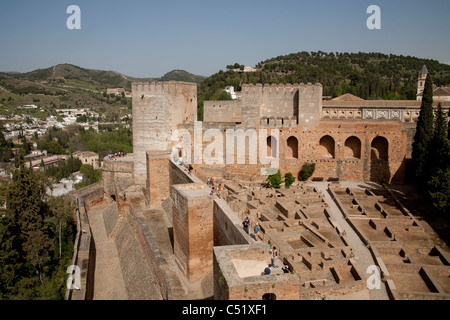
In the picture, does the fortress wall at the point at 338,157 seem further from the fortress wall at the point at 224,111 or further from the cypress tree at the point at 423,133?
the fortress wall at the point at 224,111

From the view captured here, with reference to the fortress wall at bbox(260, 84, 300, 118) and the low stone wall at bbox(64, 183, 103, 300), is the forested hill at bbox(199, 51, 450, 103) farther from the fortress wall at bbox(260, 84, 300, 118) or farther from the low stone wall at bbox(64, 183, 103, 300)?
the low stone wall at bbox(64, 183, 103, 300)

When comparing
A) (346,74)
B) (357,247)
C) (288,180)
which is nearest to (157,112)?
(288,180)

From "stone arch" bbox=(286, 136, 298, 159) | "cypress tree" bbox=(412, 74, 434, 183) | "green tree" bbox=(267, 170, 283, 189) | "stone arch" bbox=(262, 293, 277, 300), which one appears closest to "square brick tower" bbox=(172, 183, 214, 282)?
"stone arch" bbox=(262, 293, 277, 300)

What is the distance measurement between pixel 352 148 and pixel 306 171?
3838mm

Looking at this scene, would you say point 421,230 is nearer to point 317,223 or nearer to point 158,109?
point 317,223

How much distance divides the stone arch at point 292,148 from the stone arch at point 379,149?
15.4 ft

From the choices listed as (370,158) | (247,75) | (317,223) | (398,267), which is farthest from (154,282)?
(247,75)

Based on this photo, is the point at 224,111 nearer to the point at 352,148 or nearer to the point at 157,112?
the point at 157,112

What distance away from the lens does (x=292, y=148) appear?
23844 millimetres

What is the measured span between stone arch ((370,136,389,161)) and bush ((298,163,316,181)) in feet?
12.6

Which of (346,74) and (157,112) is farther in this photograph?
(346,74)

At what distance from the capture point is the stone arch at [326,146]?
23.7 metres

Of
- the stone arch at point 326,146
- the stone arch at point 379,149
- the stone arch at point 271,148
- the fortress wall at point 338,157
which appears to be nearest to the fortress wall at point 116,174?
the fortress wall at point 338,157

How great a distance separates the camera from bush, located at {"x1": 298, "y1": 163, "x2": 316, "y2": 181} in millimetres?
22611
